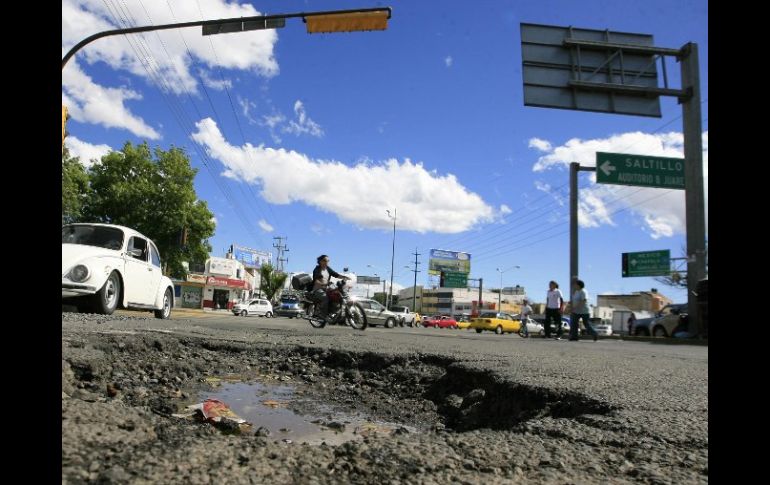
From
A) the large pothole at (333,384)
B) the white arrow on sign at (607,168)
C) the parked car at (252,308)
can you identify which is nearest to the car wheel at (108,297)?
the large pothole at (333,384)

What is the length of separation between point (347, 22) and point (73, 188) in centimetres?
2246

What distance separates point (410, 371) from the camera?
4598 mm

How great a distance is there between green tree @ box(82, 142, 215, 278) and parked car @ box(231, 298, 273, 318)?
9656 mm

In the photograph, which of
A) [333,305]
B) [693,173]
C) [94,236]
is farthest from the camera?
[693,173]

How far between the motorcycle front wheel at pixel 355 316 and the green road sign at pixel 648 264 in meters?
26.6

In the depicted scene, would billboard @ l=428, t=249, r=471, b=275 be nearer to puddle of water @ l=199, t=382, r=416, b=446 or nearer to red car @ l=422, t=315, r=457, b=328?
red car @ l=422, t=315, r=457, b=328

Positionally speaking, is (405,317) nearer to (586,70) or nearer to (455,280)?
(586,70)

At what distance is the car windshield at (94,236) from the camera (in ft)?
28.0

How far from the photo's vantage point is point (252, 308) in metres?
40.4

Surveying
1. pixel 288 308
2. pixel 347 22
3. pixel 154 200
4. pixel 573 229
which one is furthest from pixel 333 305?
pixel 288 308

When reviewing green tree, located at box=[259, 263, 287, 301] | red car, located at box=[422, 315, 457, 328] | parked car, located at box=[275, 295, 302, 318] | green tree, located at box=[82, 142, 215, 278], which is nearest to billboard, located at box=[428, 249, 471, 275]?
red car, located at box=[422, 315, 457, 328]
